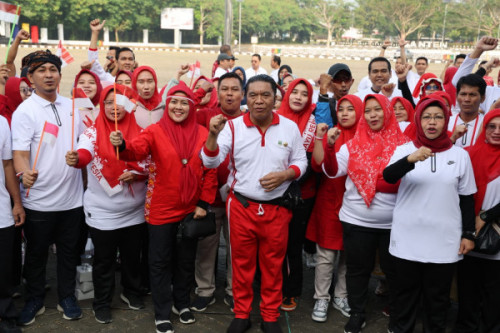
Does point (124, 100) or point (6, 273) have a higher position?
point (124, 100)

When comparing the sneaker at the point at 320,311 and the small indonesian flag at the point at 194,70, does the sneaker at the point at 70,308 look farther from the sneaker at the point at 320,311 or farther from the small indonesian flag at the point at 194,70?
the small indonesian flag at the point at 194,70

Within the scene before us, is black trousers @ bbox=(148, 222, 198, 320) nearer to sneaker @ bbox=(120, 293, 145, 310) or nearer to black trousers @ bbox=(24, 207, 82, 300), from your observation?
sneaker @ bbox=(120, 293, 145, 310)

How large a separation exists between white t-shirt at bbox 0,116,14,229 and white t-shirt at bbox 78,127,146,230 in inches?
20.4

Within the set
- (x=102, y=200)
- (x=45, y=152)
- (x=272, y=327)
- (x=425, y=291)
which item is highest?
(x=45, y=152)

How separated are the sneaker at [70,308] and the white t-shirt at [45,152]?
0.78m

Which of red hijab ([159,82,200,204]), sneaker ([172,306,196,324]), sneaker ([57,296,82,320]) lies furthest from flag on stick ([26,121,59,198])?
sneaker ([172,306,196,324])

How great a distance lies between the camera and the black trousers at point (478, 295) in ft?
12.8

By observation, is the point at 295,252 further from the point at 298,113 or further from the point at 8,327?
the point at 8,327

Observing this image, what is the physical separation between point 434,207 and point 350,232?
718 millimetres

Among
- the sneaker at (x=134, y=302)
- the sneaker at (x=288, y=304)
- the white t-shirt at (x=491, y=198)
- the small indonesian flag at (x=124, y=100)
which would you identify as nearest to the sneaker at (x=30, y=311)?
the sneaker at (x=134, y=302)

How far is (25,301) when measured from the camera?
4340 millimetres

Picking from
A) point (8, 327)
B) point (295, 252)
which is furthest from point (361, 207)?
point (8, 327)

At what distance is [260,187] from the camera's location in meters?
3.96

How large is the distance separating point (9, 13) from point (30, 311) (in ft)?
10.7
